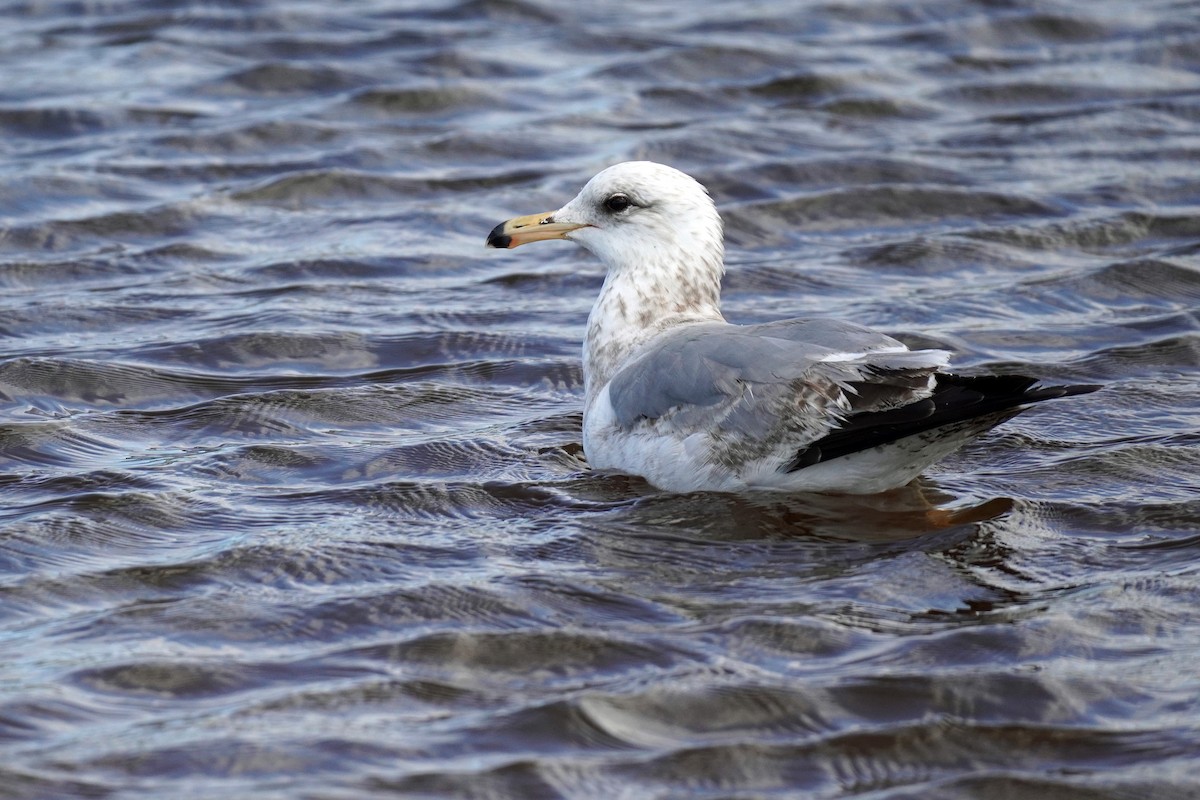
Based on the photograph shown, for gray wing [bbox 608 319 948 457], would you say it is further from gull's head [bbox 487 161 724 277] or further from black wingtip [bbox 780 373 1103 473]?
gull's head [bbox 487 161 724 277]

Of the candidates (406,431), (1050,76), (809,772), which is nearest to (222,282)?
(406,431)

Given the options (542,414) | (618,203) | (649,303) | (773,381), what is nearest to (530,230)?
(618,203)

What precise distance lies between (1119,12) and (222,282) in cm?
786

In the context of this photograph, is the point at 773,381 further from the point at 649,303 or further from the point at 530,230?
A: the point at 530,230

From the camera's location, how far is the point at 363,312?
27.8 ft

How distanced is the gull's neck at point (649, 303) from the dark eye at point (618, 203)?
232mm

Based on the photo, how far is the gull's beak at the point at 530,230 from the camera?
7262mm

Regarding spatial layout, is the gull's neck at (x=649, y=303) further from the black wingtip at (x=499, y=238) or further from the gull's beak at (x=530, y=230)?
the black wingtip at (x=499, y=238)

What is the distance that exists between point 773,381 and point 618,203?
153cm

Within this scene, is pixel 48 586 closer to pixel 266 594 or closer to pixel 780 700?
pixel 266 594

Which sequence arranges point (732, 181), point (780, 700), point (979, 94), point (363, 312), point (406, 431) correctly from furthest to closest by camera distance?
point (979, 94), point (732, 181), point (363, 312), point (406, 431), point (780, 700)

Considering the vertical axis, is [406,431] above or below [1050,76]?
below

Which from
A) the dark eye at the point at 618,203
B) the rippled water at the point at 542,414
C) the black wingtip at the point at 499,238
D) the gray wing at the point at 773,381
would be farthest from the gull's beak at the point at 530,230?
the gray wing at the point at 773,381

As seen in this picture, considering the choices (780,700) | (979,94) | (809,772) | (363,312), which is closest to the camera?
(809,772)
